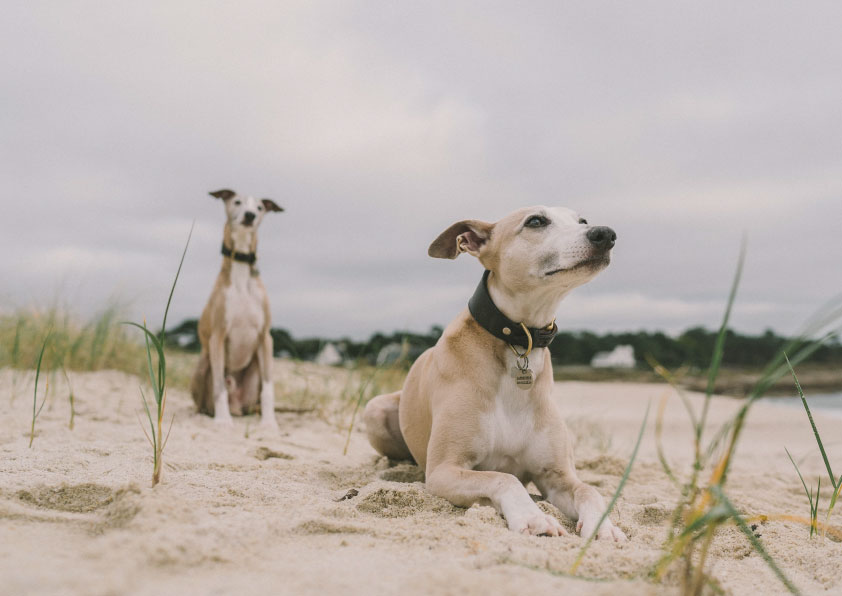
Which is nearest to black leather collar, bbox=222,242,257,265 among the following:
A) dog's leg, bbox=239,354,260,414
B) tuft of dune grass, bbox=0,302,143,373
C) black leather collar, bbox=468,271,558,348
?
dog's leg, bbox=239,354,260,414

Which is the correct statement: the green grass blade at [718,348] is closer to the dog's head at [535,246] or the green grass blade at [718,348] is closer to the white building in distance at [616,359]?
the dog's head at [535,246]

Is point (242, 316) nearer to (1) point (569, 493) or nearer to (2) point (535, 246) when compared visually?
(2) point (535, 246)

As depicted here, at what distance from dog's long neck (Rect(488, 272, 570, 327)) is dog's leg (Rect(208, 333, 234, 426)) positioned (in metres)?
3.99

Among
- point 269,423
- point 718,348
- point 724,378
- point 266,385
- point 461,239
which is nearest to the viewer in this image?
point 718,348

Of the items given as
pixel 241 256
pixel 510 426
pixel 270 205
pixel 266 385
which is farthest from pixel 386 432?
pixel 270 205

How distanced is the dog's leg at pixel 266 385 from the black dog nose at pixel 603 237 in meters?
4.11

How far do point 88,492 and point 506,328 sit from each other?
2.04 metres

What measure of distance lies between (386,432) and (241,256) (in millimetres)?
3699

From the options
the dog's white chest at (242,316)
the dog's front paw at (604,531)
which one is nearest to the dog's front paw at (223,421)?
the dog's white chest at (242,316)

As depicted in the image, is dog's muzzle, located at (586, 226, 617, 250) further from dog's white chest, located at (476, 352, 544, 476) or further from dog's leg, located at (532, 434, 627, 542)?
dog's leg, located at (532, 434, 627, 542)

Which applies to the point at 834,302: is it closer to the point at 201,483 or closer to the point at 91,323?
the point at 201,483

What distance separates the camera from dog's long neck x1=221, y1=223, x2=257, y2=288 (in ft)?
23.9

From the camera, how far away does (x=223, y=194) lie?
7.66m

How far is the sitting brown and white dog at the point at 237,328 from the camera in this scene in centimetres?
712
